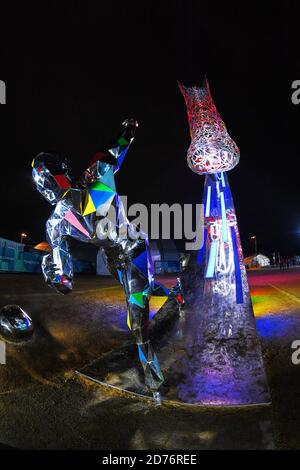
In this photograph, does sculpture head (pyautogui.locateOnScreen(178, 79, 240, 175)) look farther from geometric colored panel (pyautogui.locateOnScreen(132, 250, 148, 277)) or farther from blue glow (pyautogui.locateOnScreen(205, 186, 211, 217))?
geometric colored panel (pyautogui.locateOnScreen(132, 250, 148, 277))

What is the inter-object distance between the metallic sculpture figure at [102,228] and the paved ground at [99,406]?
0.69 meters

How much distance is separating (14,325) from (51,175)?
2.65m

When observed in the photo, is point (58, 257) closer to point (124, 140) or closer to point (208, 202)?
point (124, 140)

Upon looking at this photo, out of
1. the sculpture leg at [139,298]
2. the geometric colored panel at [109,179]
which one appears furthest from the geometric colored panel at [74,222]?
the geometric colored panel at [109,179]

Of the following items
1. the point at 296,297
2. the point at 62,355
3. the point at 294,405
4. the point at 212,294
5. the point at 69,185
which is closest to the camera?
the point at 294,405

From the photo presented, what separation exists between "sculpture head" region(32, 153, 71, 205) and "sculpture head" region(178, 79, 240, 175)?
298cm

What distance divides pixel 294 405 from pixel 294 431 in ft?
1.58

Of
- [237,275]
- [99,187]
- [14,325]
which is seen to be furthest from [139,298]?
[237,275]

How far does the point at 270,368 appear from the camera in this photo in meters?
5.13

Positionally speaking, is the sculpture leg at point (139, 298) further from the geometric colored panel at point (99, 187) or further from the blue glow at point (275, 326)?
the blue glow at point (275, 326)

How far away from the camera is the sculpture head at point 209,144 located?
6633mm

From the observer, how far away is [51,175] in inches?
177

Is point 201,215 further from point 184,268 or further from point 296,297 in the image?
point 296,297
